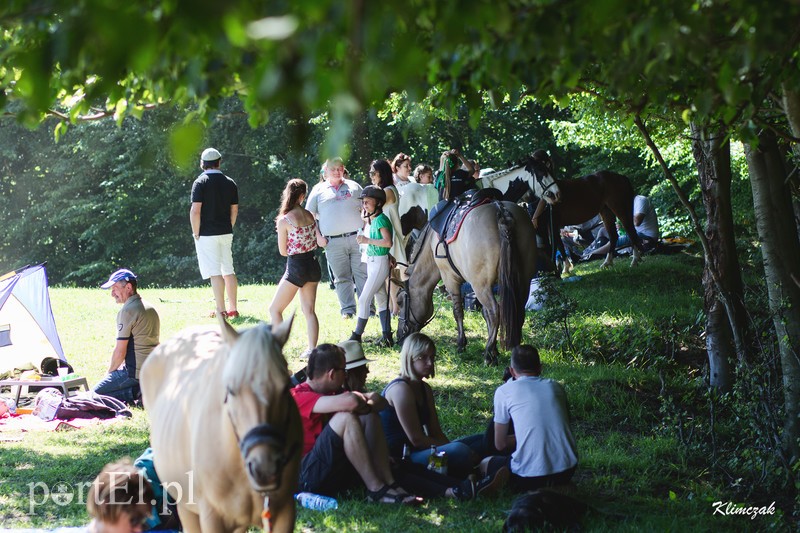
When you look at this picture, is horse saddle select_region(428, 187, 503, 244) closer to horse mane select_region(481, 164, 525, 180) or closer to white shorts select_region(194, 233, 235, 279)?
white shorts select_region(194, 233, 235, 279)

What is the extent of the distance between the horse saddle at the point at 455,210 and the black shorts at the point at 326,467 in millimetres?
4779

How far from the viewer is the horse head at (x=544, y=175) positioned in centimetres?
1491

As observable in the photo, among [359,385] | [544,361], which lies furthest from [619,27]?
[544,361]

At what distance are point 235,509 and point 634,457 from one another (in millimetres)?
4224

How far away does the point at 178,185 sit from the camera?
3091cm

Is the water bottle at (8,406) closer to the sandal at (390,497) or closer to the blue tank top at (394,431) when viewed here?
the blue tank top at (394,431)

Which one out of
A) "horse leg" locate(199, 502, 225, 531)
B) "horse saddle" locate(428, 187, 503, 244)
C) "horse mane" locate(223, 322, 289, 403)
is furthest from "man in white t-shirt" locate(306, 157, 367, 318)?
"horse mane" locate(223, 322, 289, 403)

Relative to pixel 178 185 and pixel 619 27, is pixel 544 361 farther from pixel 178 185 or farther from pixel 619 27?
pixel 178 185

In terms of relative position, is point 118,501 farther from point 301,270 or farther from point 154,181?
point 154,181

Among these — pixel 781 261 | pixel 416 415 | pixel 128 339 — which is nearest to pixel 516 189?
pixel 128 339

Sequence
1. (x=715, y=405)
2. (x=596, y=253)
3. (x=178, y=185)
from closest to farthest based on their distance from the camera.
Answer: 1. (x=715, y=405)
2. (x=596, y=253)
3. (x=178, y=185)

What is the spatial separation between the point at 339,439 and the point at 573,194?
1042 centimetres

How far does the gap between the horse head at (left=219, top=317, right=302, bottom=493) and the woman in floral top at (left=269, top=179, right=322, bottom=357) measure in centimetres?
612

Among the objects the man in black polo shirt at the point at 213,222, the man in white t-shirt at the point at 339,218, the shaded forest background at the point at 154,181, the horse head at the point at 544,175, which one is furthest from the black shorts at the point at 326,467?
the shaded forest background at the point at 154,181
